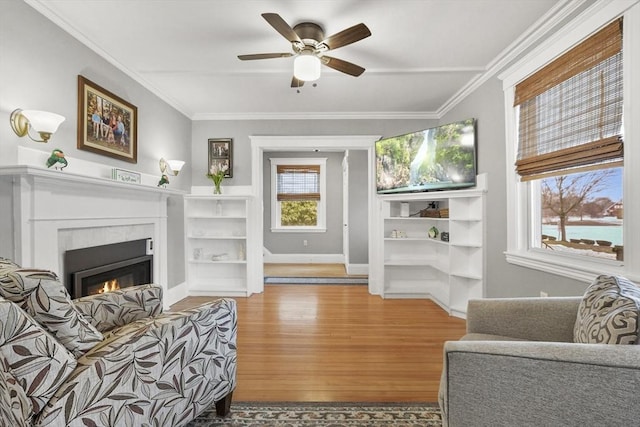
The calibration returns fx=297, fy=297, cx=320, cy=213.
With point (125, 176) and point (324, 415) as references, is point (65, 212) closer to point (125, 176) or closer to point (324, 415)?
point (125, 176)

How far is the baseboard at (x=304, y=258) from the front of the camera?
6645 millimetres

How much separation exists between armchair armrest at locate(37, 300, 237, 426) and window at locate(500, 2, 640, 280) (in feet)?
7.46

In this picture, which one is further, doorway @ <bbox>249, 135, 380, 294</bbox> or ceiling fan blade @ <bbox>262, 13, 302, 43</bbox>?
doorway @ <bbox>249, 135, 380, 294</bbox>

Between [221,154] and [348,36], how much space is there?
111 inches

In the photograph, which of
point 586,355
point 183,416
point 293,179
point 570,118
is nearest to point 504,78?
point 570,118

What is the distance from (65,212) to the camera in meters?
2.15

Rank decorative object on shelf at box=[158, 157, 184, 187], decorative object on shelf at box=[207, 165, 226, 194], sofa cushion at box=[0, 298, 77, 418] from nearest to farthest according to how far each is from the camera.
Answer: sofa cushion at box=[0, 298, 77, 418] → decorative object on shelf at box=[158, 157, 184, 187] → decorative object on shelf at box=[207, 165, 226, 194]

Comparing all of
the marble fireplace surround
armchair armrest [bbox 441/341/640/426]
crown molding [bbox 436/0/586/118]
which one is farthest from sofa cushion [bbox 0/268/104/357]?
crown molding [bbox 436/0/586/118]

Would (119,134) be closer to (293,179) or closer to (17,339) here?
(17,339)

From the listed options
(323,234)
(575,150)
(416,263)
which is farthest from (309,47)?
(323,234)

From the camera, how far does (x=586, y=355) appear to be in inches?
33.6

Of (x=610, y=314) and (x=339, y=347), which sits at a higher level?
(x=610, y=314)

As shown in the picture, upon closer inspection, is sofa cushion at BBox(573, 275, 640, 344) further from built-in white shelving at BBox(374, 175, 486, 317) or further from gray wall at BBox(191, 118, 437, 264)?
gray wall at BBox(191, 118, 437, 264)

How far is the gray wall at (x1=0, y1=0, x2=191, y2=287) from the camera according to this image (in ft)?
6.01
